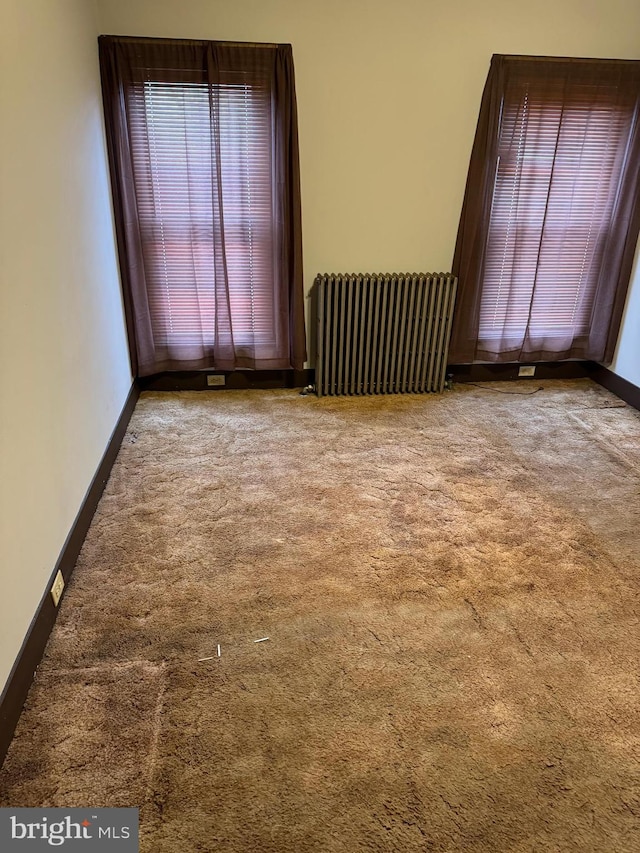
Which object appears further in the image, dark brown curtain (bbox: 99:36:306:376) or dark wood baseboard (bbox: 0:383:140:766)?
dark brown curtain (bbox: 99:36:306:376)

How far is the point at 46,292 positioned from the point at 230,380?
2007mm

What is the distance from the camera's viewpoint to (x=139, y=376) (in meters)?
3.96

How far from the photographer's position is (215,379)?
417cm

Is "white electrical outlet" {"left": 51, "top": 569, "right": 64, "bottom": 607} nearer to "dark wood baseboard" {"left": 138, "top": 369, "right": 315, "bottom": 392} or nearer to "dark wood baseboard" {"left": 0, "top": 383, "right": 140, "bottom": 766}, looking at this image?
"dark wood baseboard" {"left": 0, "top": 383, "right": 140, "bottom": 766}

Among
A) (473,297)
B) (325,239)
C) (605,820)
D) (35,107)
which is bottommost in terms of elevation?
(605,820)

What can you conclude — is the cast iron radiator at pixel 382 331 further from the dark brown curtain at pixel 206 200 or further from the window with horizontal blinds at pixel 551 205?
the window with horizontal blinds at pixel 551 205

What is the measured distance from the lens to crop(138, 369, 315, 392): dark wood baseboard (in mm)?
4133

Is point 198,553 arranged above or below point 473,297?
below

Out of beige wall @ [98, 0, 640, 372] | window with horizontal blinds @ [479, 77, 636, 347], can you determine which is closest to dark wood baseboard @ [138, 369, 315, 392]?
beige wall @ [98, 0, 640, 372]

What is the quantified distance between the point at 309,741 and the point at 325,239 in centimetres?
304

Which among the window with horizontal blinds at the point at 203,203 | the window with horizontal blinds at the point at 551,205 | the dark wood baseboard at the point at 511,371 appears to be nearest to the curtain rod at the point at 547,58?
the window with horizontal blinds at the point at 551,205

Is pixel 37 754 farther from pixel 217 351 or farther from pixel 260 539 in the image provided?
pixel 217 351

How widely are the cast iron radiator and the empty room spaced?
0.07ft

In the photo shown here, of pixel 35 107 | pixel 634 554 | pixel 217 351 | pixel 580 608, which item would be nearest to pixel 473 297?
pixel 217 351
